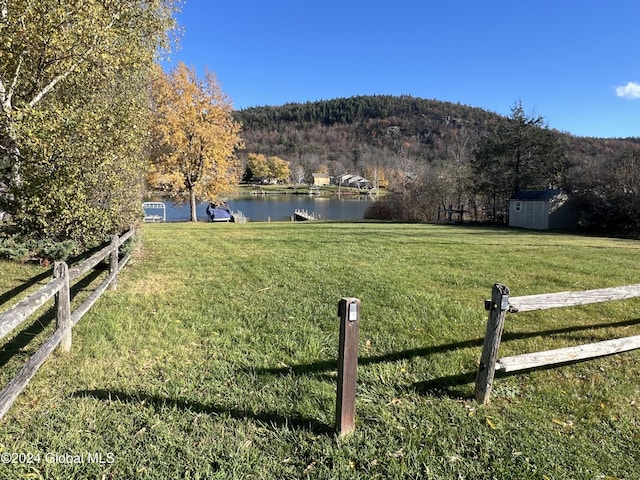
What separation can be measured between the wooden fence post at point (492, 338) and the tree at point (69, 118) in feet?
24.6

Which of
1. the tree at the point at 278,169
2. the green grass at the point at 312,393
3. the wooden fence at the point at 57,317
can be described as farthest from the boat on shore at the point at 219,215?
the tree at the point at 278,169

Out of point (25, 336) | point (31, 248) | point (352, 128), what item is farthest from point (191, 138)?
point (352, 128)

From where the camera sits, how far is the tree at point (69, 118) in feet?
23.9

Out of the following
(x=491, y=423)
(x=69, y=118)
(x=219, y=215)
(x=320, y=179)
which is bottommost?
(x=491, y=423)

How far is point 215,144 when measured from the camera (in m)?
24.5

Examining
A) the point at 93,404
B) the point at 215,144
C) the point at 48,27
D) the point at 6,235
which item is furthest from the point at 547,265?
the point at 215,144

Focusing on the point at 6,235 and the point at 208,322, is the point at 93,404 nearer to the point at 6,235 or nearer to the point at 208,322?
the point at 208,322

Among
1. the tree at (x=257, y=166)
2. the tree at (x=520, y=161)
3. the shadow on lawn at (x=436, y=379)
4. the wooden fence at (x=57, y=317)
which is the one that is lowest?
the shadow on lawn at (x=436, y=379)

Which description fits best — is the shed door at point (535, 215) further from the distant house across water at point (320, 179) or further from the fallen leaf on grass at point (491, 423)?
the distant house across water at point (320, 179)

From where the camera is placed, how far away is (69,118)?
7215 mm

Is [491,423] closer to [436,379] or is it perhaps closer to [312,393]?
[436,379]

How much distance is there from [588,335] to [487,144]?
104 feet

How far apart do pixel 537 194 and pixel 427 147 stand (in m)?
75.4

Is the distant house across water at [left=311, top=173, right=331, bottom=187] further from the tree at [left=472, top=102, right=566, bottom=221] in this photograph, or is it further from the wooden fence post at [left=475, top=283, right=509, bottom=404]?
the wooden fence post at [left=475, top=283, right=509, bottom=404]
